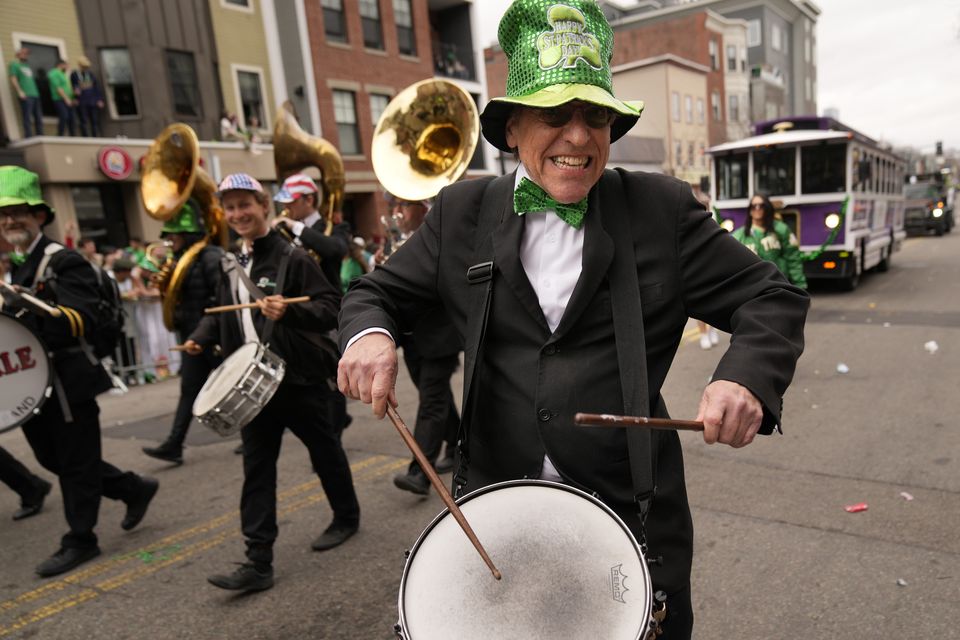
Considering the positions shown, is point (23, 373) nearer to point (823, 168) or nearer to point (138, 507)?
point (138, 507)

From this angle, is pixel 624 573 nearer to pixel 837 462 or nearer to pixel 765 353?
pixel 765 353

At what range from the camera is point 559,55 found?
61.6 inches

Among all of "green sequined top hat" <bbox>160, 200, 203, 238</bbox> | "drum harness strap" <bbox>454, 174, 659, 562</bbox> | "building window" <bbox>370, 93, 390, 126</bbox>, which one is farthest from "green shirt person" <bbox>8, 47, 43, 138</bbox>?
"drum harness strap" <bbox>454, 174, 659, 562</bbox>

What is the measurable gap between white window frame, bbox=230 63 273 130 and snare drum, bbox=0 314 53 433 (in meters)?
15.5

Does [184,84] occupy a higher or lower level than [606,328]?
higher

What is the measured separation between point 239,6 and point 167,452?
1608cm

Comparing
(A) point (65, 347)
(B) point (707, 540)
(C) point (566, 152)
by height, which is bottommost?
(B) point (707, 540)

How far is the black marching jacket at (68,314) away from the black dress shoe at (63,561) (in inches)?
34.3

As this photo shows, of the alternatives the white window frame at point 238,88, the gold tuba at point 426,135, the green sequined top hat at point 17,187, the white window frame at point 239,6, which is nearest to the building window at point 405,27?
the white window frame at point 239,6

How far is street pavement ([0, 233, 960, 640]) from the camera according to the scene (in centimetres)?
303

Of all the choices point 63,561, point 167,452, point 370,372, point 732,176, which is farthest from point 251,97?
point 370,372

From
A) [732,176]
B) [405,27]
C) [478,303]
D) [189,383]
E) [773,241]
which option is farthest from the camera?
[405,27]

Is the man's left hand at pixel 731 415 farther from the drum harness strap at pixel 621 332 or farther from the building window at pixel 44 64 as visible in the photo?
the building window at pixel 44 64

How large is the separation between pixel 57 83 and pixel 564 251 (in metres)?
16.2
